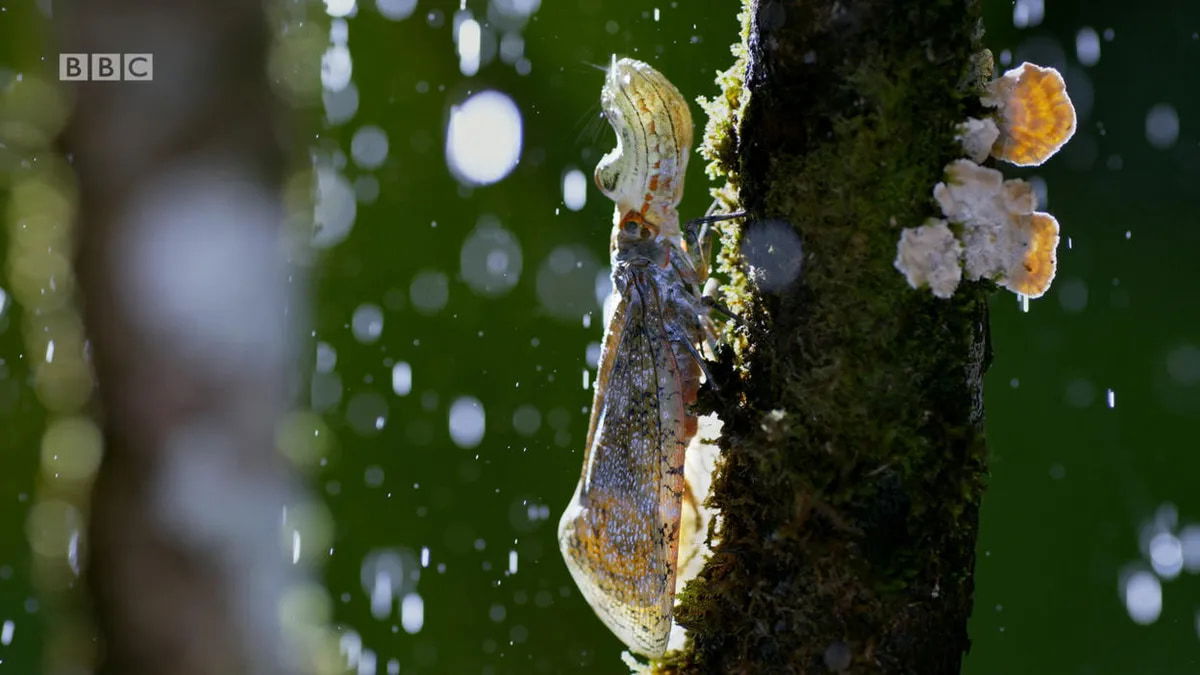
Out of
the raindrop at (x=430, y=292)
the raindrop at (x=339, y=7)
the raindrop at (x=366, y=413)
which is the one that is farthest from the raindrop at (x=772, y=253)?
the raindrop at (x=339, y=7)

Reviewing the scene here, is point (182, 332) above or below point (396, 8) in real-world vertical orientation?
below

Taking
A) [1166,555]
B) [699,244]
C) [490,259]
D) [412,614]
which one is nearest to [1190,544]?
[1166,555]

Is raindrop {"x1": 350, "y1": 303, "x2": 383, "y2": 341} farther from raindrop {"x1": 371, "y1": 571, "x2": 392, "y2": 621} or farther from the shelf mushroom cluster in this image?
the shelf mushroom cluster

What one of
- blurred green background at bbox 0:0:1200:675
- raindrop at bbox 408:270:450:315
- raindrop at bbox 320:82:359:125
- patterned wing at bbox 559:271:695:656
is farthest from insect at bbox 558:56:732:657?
raindrop at bbox 320:82:359:125

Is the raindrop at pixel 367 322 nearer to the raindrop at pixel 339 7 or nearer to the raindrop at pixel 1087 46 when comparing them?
the raindrop at pixel 339 7

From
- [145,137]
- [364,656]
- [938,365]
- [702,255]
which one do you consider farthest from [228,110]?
[364,656]

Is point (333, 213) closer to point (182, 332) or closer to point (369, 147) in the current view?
point (369, 147)

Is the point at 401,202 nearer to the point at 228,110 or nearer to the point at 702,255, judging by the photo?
the point at 702,255
